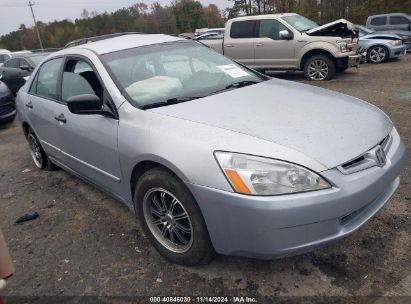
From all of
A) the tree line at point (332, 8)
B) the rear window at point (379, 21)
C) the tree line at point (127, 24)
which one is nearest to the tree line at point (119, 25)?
the tree line at point (127, 24)

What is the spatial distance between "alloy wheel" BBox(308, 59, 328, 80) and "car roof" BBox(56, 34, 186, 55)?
6844 millimetres

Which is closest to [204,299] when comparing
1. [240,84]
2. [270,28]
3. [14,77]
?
[240,84]

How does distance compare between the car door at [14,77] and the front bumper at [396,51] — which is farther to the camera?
the front bumper at [396,51]

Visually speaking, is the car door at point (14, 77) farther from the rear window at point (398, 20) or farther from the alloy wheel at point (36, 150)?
the rear window at point (398, 20)

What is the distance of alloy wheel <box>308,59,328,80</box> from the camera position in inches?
391

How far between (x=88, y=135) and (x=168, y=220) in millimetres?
1097

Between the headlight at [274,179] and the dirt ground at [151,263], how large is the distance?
758 millimetres

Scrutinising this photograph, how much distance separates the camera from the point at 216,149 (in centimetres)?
227

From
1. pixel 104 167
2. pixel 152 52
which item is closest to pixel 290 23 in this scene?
pixel 152 52

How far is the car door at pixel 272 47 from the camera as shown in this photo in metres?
10.0

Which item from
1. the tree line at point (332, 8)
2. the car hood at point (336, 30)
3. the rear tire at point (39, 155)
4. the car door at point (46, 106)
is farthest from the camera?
the tree line at point (332, 8)

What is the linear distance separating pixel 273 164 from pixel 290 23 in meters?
8.89

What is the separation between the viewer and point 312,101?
2986mm

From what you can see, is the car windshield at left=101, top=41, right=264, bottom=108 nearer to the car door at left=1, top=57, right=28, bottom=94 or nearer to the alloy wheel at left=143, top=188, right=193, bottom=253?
the alloy wheel at left=143, top=188, right=193, bottom=253
